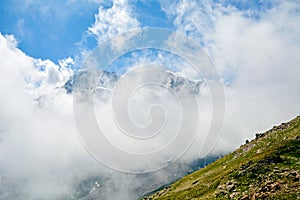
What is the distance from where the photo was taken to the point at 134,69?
195ft

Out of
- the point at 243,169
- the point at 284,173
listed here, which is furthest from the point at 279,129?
the point at 284,173

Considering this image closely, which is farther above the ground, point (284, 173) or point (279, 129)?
point (279, 129)

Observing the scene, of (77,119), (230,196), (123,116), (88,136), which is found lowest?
(230,196)

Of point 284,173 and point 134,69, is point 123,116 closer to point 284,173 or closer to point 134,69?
point 134,69

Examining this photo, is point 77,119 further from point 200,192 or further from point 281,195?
point 200,192

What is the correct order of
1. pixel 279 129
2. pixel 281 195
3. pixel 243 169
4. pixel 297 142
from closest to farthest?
pixel 281 195 → pixel 243 169 → pixel 297 142 → pixel 279 129

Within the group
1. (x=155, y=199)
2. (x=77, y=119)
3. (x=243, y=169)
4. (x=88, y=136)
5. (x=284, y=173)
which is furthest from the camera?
(x=155, y=199)

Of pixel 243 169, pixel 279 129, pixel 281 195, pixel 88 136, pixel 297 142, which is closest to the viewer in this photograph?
pixel 281 195

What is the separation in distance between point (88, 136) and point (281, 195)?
32837 millimetres

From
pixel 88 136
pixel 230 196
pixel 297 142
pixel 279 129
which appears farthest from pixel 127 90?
pixel 279 129

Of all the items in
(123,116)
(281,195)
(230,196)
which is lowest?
(281,195)

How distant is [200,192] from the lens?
7681 cm

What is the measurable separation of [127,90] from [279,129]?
72461 mm

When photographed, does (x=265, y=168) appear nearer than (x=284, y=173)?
No
